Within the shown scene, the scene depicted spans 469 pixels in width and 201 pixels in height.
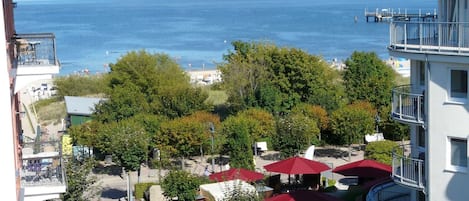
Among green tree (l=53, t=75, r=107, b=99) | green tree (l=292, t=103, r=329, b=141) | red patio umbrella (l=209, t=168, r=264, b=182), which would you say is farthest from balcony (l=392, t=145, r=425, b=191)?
green tree (l=53, t=75, r=107, b=99)

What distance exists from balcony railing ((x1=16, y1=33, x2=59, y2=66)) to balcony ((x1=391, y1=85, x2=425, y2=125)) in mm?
8010

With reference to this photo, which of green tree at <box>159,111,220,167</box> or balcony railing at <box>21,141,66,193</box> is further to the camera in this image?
green tree at <box>159,111,220,167</box>

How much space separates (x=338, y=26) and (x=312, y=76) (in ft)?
416

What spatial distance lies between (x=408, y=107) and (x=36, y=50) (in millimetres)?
8435

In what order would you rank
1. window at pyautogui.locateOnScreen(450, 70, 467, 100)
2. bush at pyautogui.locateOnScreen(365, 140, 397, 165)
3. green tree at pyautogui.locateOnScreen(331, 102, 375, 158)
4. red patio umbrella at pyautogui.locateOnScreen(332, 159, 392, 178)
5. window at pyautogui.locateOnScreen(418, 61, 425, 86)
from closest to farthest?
window at pyautogui.locateOnScreen(450, 70, 467, 100)
window at pyautogui.locateOnScreen(418, 61, 425, 86)
red patio umbrella at pyautogui.locateOnScreen(332, 159, 392, 178)
bush at pyautogui.locateOnScreen(365, 140, 397, 165)
green tree at pyautogui.locateOnScreen(331, 102, 375, 158)

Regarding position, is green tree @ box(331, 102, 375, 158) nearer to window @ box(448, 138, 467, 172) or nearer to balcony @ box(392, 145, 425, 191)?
balcony @ box(392, 145, 425, 191)

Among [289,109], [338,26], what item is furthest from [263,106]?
[338,26]

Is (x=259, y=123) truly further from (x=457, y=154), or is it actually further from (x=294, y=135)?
(x=457, y=154)

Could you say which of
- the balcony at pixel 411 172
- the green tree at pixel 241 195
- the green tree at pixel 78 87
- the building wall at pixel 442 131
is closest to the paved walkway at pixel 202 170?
the green tree at pixel 241 195

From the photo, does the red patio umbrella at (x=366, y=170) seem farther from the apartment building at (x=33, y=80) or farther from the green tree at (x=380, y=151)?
the apartment building at (x=33, y=80)

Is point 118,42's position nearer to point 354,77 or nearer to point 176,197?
point 354,77

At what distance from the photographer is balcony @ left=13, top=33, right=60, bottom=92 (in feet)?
45.5

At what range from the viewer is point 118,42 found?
13775 centimetres

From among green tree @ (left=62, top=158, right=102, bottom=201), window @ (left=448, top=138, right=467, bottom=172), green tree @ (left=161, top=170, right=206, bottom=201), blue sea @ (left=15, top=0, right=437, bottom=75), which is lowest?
green tree @ (left=161, top=170, right=206, bottom=201)
